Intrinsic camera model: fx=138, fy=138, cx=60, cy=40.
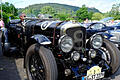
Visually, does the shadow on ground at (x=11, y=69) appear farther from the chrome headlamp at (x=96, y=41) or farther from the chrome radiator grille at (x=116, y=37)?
the chrome radiator grille at (x=116, y=37)

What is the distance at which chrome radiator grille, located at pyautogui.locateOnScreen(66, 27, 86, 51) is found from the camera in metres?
2.72

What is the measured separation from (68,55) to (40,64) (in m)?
0.58

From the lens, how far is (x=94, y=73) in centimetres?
258

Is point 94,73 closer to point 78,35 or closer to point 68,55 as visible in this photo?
point 68,55

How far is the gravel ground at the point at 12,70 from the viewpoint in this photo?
10.9ft

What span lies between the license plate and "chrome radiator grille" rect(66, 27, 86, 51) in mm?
493

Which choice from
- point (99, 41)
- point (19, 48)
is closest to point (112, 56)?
point (99, 41)

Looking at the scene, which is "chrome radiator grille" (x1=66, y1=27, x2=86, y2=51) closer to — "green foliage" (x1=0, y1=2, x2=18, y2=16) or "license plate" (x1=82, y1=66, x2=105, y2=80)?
"license plate" (x1=82, y1=66, x2=105, y2=80)

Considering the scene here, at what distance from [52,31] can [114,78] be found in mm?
1908

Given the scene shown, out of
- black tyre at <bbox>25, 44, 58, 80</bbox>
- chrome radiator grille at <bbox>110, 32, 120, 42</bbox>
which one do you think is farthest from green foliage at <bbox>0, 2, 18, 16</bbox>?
black tyre at <bbox>25, 44, 58, 80</bbox>

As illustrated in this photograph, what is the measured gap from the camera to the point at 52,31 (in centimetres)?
299

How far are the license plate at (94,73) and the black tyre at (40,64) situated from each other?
2.06 ft

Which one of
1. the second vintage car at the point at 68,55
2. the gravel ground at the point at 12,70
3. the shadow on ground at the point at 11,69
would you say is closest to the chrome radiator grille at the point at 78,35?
the second vintage car at the point at 68,55

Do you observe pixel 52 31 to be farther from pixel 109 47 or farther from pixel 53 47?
pixel 109 47
